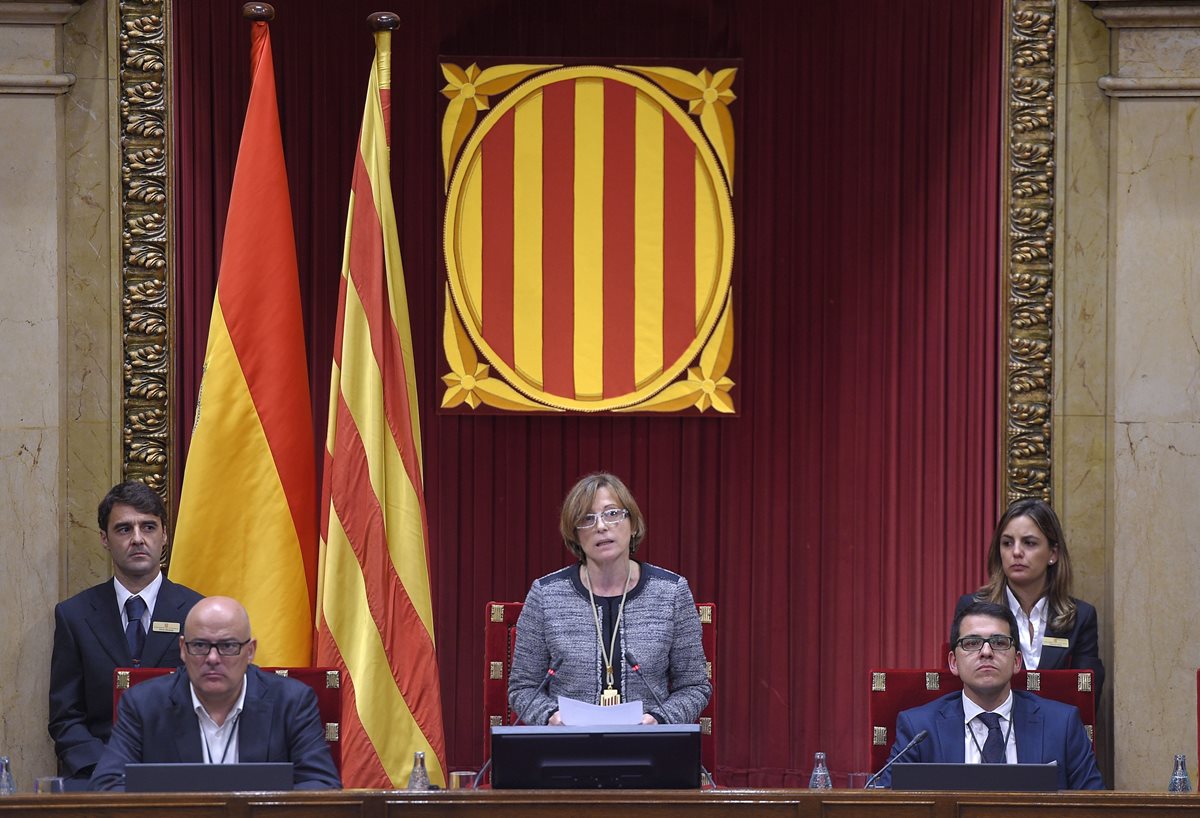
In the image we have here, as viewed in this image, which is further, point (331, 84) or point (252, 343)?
point (331, 84)

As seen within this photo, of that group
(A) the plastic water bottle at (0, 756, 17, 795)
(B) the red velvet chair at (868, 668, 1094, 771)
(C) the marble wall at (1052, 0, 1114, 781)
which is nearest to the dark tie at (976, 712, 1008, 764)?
(B) the red velvet chair at (868, 668, 1094, 771)

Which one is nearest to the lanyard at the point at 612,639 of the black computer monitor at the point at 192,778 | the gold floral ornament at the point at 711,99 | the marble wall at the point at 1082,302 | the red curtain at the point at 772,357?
the black computer monitor at the point at 192,778

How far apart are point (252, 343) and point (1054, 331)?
8.51 ft

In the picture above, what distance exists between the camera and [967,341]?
5723 millimetres

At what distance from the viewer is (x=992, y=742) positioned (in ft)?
13.6

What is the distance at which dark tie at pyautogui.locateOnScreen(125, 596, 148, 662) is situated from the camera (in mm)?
4859

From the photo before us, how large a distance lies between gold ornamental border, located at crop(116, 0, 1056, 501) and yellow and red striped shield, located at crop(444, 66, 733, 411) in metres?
1.04

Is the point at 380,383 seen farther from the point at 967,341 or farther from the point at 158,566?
the point at 967,341

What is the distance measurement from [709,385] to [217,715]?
2.44 m

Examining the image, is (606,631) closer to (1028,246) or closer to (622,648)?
(622,648)

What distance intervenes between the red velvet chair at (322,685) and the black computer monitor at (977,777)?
1.66m

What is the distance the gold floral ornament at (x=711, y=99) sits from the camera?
5867 mm

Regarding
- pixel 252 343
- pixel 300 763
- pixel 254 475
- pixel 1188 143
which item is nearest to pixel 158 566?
pixel 254 475

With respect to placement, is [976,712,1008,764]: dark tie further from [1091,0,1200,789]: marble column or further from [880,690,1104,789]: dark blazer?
[1091,0,1200,789]: marble column
